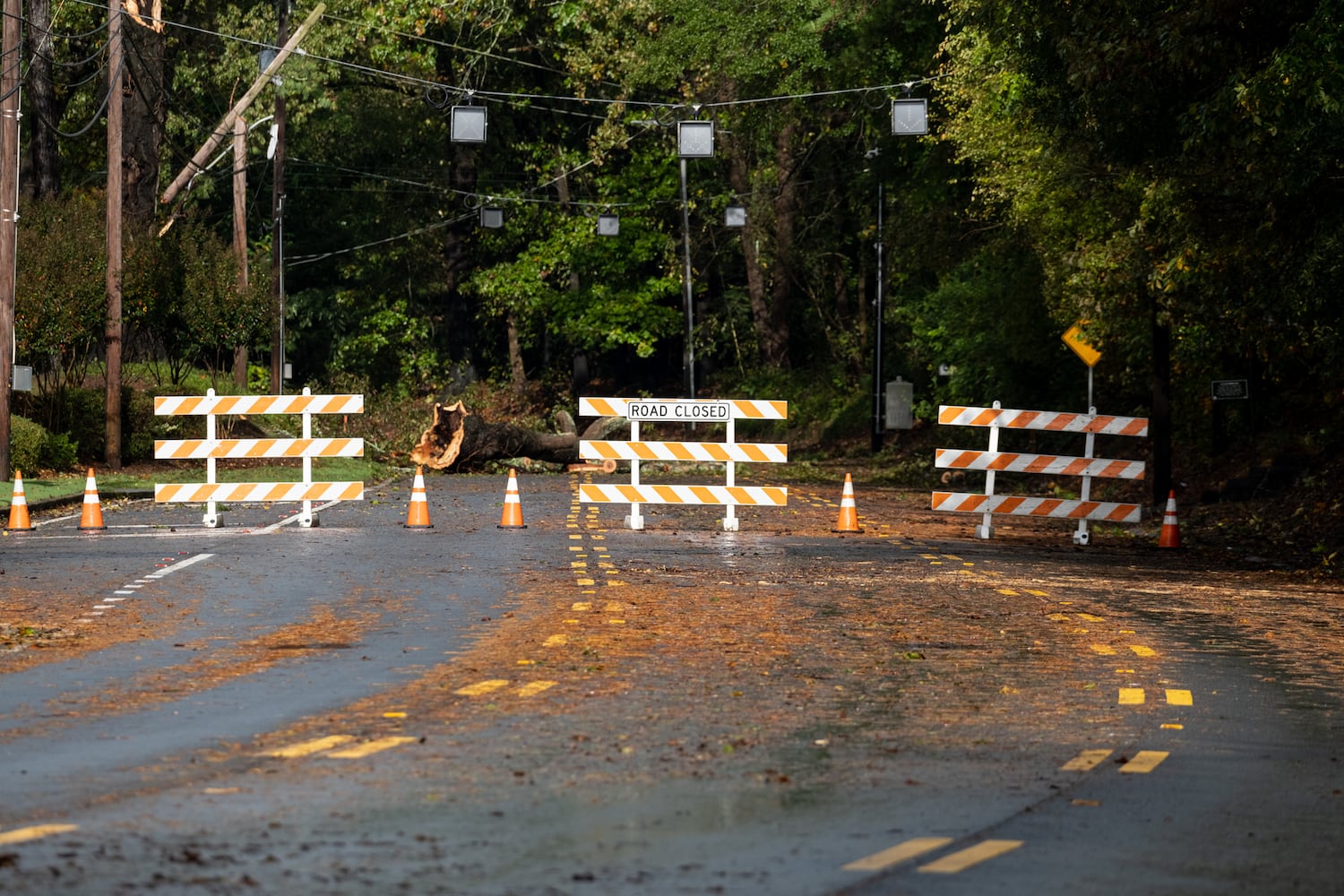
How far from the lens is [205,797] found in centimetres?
800

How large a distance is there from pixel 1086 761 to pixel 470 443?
33325 millimetres

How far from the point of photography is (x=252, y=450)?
24.8 metres

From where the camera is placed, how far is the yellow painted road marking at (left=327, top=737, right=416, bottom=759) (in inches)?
356

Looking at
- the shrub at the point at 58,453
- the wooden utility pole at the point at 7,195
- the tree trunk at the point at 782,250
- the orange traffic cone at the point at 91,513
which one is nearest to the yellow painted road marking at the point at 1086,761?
the orange traffic cone at the point at 91,513

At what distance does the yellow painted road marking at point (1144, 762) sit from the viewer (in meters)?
9.06

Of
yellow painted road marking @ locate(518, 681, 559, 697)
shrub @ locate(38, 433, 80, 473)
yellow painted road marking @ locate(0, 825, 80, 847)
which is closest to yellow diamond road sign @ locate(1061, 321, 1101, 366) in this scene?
shrub @ locate(38, 433, 80, 473)

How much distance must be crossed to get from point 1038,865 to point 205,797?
11.0ft

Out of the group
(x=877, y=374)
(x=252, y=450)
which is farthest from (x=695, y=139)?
(x=252, y=450)

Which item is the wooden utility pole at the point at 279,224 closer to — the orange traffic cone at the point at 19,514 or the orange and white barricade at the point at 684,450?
the orange traffic cone at the point at 19,514

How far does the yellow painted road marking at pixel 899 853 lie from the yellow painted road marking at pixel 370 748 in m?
2.87

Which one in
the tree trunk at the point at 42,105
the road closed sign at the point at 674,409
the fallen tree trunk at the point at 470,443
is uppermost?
the tree trunk at the point at 42,105

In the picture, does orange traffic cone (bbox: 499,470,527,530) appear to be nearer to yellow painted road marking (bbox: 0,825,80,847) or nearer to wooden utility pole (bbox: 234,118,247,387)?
yellow painted road marking (bbox: 0,825,80,847)

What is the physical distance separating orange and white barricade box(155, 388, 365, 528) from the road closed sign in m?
3.43

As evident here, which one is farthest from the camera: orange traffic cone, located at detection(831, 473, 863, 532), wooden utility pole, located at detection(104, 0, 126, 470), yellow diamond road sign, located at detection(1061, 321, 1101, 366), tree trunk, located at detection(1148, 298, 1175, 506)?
wooden utility pole, located at detection(104, 0, 126, 470)
